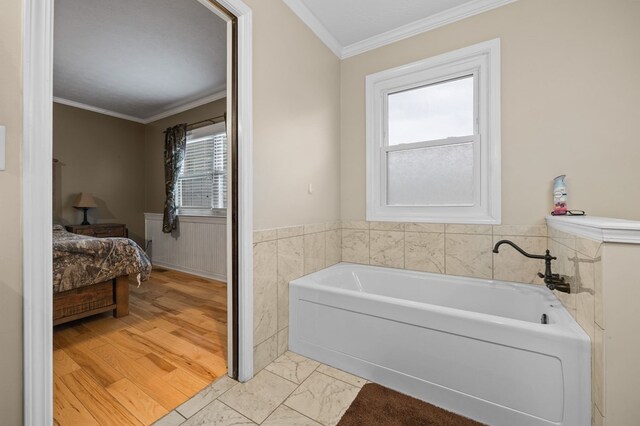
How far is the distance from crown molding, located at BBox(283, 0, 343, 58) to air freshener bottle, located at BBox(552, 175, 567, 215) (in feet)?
6.93

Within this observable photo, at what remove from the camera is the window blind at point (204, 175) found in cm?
383

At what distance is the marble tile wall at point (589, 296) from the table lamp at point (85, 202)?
5.37 meters

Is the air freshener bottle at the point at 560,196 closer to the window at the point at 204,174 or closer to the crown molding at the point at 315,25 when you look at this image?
the crown molding at the point at 315,25

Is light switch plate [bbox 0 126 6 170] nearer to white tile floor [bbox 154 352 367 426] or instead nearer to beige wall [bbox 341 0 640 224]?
white tile floor [bbox 154 352 367 426]

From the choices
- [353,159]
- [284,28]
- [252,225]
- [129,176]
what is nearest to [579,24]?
[353,159]

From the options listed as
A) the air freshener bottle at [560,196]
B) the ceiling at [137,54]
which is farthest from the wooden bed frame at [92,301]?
the air freshener bottle at [560,196]

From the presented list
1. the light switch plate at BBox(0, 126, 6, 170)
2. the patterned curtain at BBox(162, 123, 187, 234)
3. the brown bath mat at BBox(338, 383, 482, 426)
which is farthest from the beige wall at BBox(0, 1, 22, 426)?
the patterned curtain at BBox(162, 123, 187, 234)

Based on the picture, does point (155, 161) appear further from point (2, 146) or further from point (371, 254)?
point (2, 146)

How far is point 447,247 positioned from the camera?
2.24 meters

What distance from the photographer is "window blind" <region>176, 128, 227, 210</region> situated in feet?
12.6

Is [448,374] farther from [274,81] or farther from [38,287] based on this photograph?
[274,81]

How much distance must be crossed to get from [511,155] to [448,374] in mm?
1585

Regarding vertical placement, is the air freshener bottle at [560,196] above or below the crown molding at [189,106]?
below

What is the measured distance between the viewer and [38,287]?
2.79 feet
